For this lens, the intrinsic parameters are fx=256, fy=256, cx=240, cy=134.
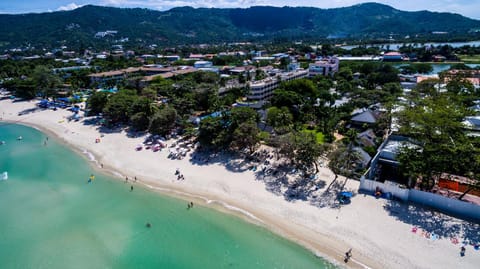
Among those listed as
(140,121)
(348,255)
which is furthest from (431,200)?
(140,121)

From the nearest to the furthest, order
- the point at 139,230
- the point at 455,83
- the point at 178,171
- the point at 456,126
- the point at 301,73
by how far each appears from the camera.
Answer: the point at 139,230, the point at 456,126, the point at 178,171, the point at 455,83, the point at 301,73

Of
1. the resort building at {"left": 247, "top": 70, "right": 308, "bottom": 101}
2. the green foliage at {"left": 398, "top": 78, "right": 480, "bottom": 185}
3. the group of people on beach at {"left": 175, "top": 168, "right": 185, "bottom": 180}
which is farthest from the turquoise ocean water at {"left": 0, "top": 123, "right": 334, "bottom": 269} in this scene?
the resort building at {"left": 247, "top": 70, "right": 308, "bottom": 101}

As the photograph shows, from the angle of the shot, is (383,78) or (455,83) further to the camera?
(383,78)

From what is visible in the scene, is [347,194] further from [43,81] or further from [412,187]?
[43,81]

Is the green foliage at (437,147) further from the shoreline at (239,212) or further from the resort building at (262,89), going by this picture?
the resort building at (262,89)

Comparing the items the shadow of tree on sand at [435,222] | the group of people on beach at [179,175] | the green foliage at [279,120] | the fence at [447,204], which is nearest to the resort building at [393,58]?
the green foliage at [279,120]

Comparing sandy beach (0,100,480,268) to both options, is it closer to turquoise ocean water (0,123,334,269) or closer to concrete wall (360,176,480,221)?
concrete wall (360,176,480,221)

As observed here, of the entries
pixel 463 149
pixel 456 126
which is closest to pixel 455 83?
pixel 456 126

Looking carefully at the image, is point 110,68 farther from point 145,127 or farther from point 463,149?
point 463,149
